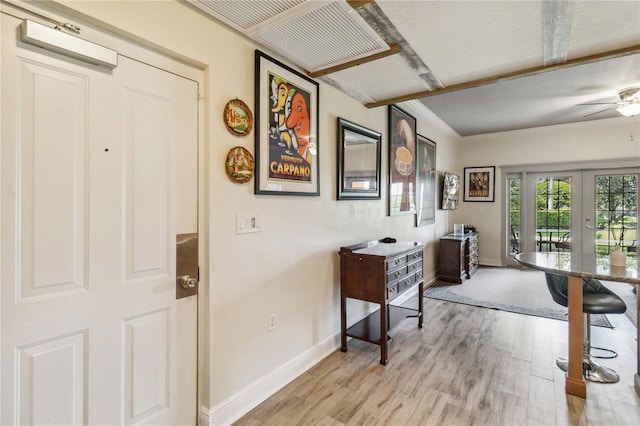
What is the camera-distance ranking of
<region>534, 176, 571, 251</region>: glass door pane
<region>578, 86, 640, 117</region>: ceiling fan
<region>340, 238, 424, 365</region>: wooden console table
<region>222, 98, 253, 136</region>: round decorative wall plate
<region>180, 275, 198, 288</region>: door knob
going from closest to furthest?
<region>180, 275, 198, 288</region>: door knob, <region>222, 98, 253, 136</region>: round decorative wall plate, <region>340, 238, 424, 365</region>: wooden console table, <region>578, 86, 640, 117</region>: ceiling fan, <region>534, 176, 571, 251</region>: glass door pane

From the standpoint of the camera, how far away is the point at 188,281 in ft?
5.54

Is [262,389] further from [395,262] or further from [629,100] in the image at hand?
[629,100]

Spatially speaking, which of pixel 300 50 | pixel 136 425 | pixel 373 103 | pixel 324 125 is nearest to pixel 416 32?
pixel 300 50

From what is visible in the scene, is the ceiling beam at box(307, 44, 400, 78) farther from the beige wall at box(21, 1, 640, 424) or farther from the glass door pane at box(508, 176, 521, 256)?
the glass door pane at box(508, 176, 521, 256)

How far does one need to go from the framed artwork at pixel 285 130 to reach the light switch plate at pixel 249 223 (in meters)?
0.17

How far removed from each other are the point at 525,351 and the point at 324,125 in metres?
2.61

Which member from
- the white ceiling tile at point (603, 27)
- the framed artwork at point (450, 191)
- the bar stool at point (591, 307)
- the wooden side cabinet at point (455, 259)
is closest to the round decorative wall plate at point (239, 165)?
the white ceiling tile at point (603, 27)

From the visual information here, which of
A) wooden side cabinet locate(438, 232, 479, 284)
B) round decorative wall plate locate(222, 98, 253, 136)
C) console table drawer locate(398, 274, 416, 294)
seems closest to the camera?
round decorative wall plate locate(222, 98, 253, 136)

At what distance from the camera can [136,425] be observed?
151 cm

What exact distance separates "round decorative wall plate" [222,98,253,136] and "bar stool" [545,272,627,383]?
2453mm

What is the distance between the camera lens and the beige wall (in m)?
1.63

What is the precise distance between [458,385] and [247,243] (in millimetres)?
1790

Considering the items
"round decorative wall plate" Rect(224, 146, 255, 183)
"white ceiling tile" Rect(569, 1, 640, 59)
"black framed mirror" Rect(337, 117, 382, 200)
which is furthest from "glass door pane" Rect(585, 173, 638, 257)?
"round decorative wall plate" Rect(224, 146, 255, 183)

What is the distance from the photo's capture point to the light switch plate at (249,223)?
1.89 meters
